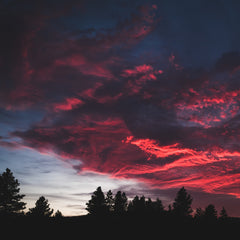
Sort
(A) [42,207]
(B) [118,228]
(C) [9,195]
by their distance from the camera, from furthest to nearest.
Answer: (A) [42,207] → (C) [9,195] → (B) [118,228]

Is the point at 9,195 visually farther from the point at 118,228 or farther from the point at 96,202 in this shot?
the point at 118,228

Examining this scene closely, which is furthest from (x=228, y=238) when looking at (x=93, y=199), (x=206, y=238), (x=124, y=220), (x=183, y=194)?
(x=183, y=194)

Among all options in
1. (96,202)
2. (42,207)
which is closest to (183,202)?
(96,202)

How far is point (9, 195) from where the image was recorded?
4000 cm

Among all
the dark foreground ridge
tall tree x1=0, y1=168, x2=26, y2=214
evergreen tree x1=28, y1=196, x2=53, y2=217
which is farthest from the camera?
evergreen tree x1=28, y1=196, x2=53, y2=217

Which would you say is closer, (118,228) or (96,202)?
(118,228)

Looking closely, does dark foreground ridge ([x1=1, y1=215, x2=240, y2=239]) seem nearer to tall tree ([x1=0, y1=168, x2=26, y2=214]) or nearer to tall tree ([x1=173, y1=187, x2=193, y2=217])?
tall tree ([x1=0, y1=168, x2=26, y2=214])

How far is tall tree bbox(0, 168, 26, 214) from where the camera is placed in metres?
39.4

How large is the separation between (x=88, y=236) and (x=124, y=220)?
5.91 m

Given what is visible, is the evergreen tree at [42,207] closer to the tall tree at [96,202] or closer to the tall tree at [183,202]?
the tall tree at [96,202]

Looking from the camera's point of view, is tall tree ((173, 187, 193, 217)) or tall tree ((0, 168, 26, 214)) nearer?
tall tree ((0, 168, 26, 214))

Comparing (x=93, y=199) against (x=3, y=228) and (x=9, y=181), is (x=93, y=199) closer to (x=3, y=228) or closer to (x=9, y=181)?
(x=9, y=181)

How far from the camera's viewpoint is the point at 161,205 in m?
77.8

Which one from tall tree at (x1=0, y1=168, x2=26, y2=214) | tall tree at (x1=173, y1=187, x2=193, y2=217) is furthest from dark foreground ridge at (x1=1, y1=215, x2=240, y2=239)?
tall tree at (x1=173, y1=187, x2=193, y2=217)
